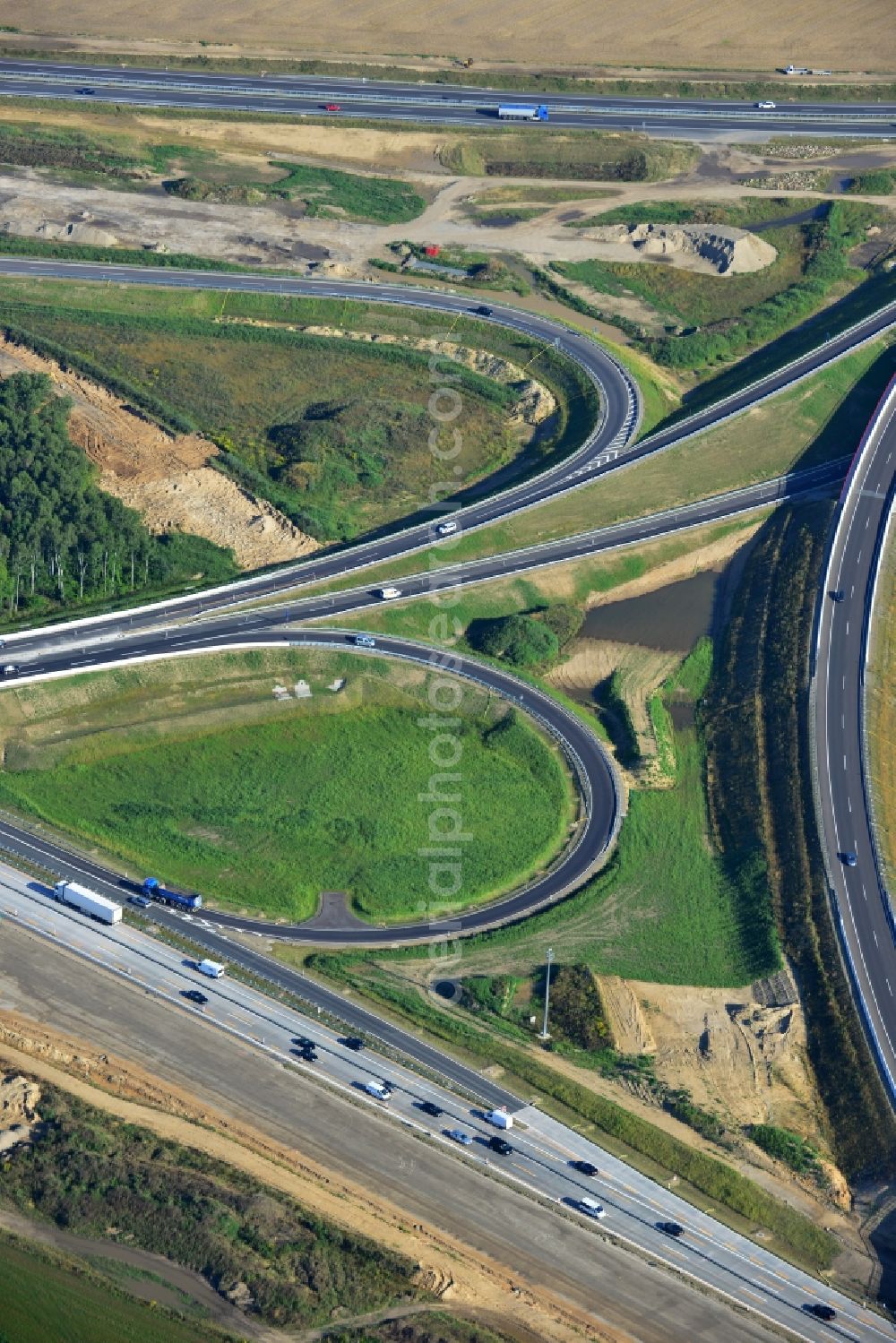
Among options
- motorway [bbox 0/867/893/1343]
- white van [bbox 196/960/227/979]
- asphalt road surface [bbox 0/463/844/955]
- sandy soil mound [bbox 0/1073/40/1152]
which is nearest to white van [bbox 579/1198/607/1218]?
motorway [bbox 0/867/893/1343]

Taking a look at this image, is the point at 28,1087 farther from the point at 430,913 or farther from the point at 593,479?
the point at 593,479

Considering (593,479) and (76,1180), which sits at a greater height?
(593,479)

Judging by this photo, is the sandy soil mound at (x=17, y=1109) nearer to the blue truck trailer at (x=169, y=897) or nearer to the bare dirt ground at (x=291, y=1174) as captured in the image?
the bare dirt ground at (x=291, y=1174)

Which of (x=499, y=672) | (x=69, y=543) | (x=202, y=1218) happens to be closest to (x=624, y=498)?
(x=499, y=672)

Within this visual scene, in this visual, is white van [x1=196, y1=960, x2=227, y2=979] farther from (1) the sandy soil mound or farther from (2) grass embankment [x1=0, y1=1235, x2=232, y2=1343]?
(2) grass embankment [x1=0, y1=1235, x2=232, y2=1343]

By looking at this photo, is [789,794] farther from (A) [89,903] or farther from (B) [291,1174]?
(A) [89,903]

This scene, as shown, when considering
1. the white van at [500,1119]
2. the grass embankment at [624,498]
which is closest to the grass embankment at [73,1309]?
the white van at [500,1119]

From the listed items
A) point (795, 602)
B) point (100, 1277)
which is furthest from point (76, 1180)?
point (795, 602)
